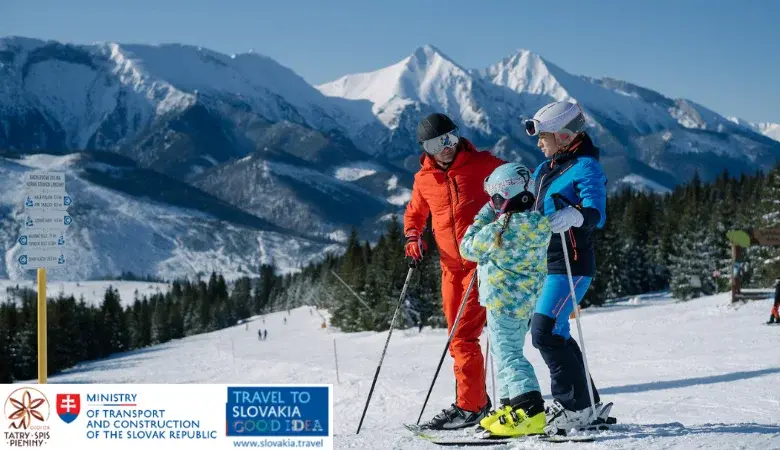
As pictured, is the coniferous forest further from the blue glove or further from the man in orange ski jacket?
the blue glove

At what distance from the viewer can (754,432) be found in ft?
18.6

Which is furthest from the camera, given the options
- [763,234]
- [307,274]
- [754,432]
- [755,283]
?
[307,274]

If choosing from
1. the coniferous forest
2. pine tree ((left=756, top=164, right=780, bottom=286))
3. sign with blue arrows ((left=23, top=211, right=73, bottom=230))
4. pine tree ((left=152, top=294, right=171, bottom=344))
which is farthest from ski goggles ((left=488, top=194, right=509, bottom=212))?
pine tree ((left=152, top=294, right=171, bottom=344))

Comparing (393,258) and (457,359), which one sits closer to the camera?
(457,359)

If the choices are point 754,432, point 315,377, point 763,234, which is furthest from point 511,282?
point 763,234

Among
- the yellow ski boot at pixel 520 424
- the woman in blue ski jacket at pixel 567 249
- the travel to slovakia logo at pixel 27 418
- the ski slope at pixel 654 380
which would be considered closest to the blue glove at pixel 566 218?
the woman in blue ski jacket at pixel 567 249

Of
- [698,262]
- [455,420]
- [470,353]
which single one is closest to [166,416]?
[455,420]

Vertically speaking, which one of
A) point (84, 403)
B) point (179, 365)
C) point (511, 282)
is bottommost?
point (179, 365)

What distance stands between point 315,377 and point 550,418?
1399 centimetres

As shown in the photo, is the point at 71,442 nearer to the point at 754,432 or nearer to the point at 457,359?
the point at 457,359

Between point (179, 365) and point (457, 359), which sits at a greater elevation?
point (457, 359)

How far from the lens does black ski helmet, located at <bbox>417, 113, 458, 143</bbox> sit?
707 cm

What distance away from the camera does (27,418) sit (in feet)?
20.4

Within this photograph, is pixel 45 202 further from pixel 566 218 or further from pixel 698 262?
pixel 698 262
